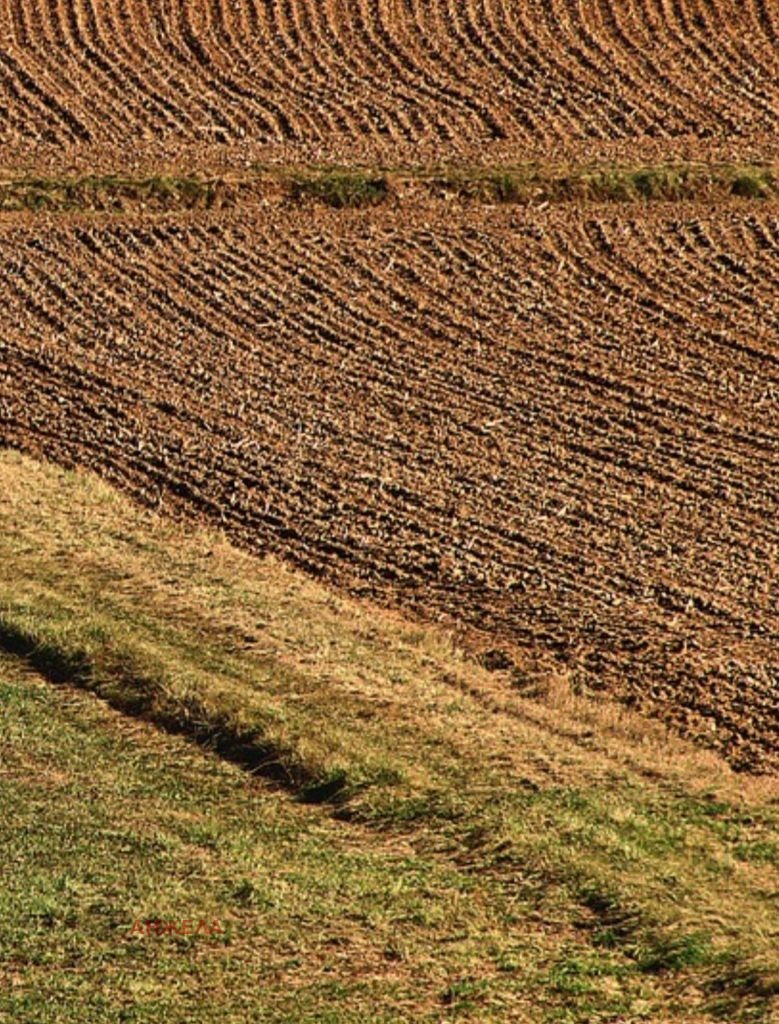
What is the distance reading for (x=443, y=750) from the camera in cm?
1775

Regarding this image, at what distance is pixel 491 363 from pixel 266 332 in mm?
3532

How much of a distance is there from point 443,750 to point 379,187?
23.0 meters

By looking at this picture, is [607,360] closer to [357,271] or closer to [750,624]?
[357,271]

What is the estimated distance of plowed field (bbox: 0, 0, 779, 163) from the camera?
43812 mm

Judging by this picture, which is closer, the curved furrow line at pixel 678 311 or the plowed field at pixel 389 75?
the curved furrow line at pixel 678 311

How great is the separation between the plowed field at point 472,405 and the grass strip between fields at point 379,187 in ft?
2.21

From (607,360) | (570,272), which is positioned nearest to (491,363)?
(607,360)

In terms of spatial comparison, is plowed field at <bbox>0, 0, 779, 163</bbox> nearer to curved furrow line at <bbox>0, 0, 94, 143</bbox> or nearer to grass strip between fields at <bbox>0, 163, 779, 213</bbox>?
curved furrow line at <bbox>0, 0, 94, 143</bbox>

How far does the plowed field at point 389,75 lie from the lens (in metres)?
43.8

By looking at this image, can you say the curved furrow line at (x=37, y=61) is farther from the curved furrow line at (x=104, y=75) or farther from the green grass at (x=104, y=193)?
the green grass at (x=104, y=193)

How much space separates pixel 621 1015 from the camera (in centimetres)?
1332

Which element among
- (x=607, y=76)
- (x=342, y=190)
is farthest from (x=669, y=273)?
(x=607, y=76)

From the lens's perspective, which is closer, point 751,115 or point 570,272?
point 570,272

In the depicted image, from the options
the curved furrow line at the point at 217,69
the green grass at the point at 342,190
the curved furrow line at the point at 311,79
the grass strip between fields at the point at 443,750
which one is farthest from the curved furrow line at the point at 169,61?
the grass strip between fields at the point at 443,750
